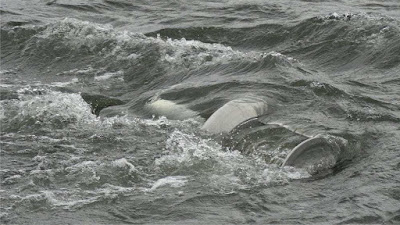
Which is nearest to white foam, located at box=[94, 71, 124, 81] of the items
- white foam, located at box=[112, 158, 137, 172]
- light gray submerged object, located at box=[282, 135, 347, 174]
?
white foam, located at box=[112, 158, 137, 172]

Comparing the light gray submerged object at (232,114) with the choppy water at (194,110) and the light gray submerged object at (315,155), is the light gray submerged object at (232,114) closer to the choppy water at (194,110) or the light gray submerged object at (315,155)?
the choppy water at (194,110)

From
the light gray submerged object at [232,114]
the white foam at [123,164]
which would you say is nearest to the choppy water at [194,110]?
Result: the white foam at [123,164]

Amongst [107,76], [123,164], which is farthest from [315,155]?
[107,76]

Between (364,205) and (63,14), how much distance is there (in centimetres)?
882

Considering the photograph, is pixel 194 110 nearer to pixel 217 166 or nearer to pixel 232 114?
pixel 232 114

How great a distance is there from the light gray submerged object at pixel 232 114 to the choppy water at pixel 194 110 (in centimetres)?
12

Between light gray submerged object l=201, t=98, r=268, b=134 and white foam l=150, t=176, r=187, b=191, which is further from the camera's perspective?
light gray submerged object l=201, t=98, r=268, b=134

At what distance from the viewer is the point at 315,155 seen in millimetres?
6953

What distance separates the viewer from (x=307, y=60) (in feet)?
34.8

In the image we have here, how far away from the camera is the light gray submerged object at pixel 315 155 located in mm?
6875

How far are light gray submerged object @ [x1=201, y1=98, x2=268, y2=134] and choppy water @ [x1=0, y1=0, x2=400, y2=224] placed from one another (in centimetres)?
12

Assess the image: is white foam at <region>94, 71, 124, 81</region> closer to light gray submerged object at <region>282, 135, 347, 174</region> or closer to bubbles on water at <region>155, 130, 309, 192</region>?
bubbles on water at <region>155, 130, 309, 192</region>

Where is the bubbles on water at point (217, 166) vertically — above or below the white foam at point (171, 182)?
above

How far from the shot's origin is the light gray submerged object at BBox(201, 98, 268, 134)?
782 centimetres
